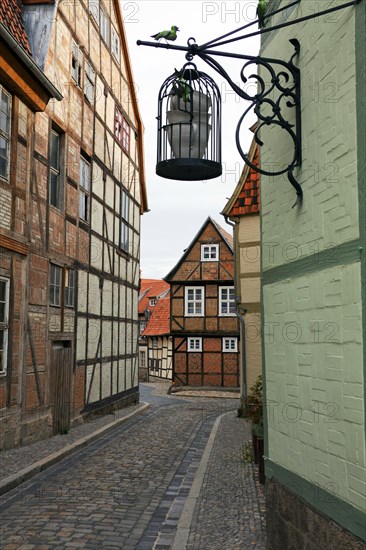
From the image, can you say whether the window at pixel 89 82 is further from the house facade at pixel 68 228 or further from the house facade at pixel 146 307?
the house facade at pixel 146 307

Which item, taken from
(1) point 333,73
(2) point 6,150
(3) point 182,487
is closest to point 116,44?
(2) point 6,150

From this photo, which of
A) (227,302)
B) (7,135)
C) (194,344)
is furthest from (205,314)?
(7,135)

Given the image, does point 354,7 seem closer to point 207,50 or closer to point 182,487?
point 207,50

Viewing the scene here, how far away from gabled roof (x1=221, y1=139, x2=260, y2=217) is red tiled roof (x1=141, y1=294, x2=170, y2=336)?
21.1m

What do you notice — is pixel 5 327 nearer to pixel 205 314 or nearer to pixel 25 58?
pixel 25 58

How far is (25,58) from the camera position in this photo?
10.0 m

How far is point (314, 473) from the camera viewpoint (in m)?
4.32

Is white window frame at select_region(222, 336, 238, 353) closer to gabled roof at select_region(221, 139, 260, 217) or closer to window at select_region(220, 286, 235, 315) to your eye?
window at select_region(220, 286, 235, 315)

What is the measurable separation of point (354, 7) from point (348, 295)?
5.94 feet

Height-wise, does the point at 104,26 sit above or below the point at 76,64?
above

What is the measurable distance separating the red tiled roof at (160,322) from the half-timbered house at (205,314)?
6.97 meters

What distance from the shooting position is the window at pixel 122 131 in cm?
1853

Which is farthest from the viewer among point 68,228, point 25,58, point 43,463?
point 68,228

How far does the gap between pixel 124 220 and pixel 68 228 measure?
593 centimetres
